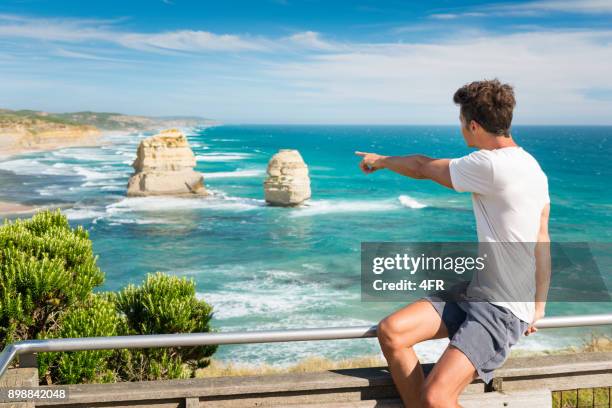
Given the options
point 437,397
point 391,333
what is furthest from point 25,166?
point 437,397

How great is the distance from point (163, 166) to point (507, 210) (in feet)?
163

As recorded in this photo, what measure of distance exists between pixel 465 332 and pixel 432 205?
5246 centimetres

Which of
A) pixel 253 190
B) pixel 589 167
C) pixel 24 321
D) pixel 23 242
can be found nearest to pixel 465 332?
pixel 24 321

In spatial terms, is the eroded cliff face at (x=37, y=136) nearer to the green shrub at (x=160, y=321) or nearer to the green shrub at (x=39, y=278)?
the green shrub at (x=160, y=321)

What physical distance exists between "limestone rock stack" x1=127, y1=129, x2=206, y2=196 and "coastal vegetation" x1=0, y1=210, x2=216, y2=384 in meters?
41.4

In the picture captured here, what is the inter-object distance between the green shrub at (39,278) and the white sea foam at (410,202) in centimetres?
4622

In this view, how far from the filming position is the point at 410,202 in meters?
56.0

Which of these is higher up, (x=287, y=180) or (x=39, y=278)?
(x=39, y=278)

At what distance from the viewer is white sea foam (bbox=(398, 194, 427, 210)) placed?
53656 millimetres

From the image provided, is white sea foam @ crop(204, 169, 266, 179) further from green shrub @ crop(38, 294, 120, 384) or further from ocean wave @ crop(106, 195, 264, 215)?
green shrub @ crop(38, 294, 120, 384)

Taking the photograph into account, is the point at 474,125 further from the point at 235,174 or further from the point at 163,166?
the point at 235,174

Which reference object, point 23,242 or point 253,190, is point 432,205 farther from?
point 23,242

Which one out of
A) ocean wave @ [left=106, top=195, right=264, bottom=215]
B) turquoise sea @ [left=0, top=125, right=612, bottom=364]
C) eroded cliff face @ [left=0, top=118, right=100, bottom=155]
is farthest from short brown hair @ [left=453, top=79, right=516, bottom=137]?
eroded cliff face @ [left=0, top=118, right=100, bottom=155]

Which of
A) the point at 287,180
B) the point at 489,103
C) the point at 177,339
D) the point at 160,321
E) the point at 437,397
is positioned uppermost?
the point at 489,103
